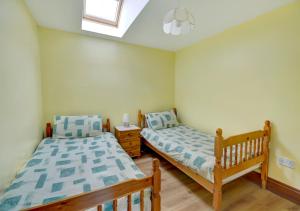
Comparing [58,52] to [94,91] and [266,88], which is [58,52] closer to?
[94,91]

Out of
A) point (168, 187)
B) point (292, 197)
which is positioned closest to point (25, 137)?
point (168, 187)

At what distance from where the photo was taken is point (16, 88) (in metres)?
1.52

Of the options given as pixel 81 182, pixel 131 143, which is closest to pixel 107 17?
pixel 131 143

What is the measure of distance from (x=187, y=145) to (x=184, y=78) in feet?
5.74

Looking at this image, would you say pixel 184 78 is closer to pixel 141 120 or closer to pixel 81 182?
pixel 141 120

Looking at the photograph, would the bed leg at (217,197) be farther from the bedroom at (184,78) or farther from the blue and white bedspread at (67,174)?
the blue and white bedspread at (67,174)

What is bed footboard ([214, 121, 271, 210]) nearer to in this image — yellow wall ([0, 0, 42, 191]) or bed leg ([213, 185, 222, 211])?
bed leg ([213, 185, 222, 211])

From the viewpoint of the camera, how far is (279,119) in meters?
1.87

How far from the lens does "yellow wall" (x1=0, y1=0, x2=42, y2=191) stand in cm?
127

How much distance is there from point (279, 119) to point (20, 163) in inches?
119

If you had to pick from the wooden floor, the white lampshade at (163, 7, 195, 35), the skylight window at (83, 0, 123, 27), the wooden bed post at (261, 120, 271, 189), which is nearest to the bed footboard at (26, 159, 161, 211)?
the wooden floor

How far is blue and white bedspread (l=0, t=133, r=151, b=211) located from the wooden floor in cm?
75

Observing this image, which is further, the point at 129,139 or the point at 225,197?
the point at 129,139

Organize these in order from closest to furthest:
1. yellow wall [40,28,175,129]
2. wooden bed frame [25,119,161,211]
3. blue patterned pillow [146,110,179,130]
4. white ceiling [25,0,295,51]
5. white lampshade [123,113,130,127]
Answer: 1. wooden bed frame [25,119,161,211]
2. white ceiling [25,0,295,51]
3. yellow wall [40,28,175,129]
4. white lampshade [123,113,130,127]
5. blue patterned pillow [146,110,179,130]
